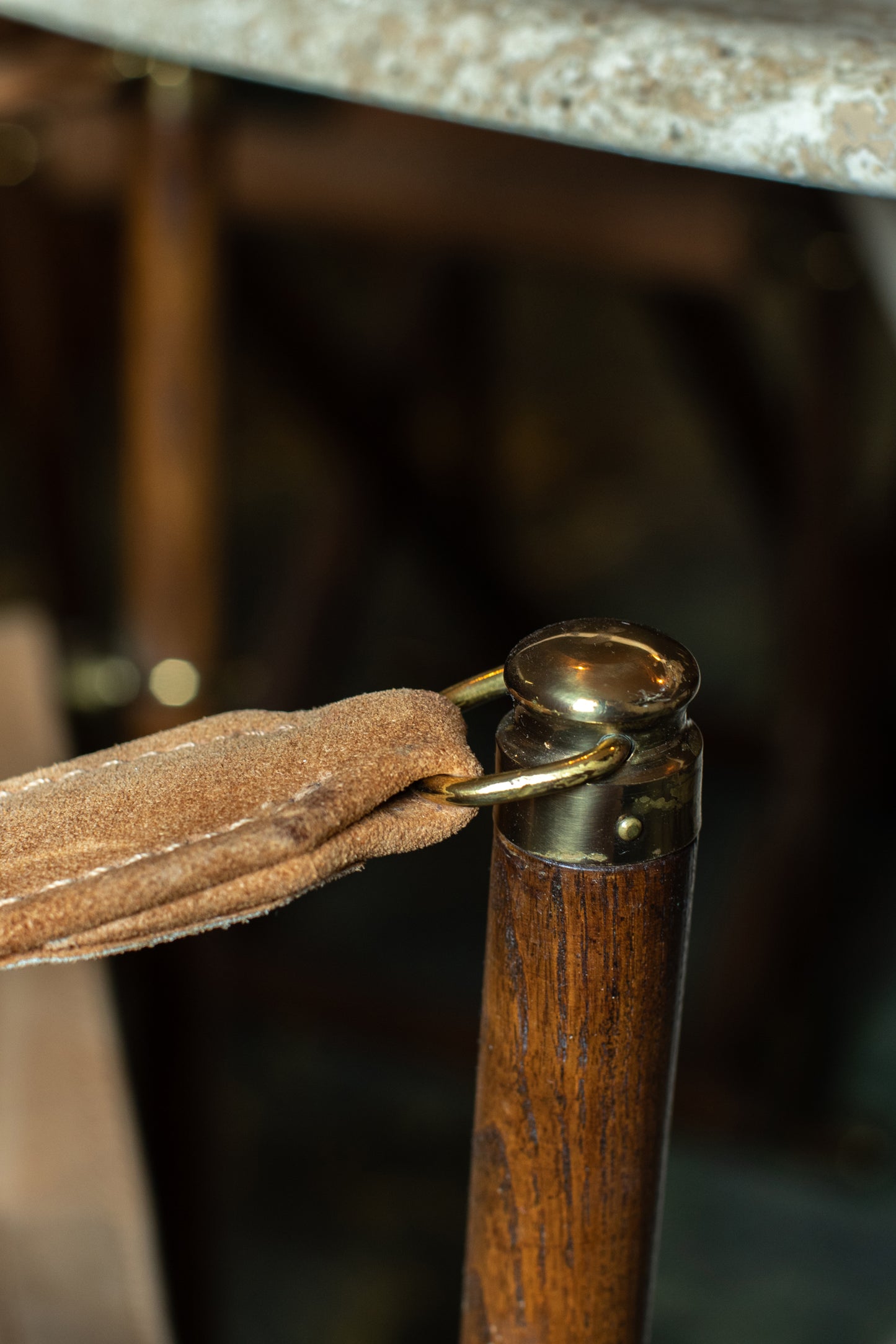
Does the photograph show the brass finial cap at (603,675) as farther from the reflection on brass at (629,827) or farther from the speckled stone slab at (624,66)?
the speckled stone slab at (624,66)

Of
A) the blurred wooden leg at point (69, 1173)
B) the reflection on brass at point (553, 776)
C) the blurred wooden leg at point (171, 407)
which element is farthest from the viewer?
the blurred wooden leg at point (171, 407)

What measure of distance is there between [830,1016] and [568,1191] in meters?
0.98

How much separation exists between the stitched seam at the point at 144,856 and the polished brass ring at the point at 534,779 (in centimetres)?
3

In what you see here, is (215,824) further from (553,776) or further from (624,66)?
(624,66)

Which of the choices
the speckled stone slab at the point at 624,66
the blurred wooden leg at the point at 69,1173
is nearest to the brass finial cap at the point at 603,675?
the speckled stone slab at the point at 624,66

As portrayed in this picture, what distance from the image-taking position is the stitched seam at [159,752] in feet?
0.92

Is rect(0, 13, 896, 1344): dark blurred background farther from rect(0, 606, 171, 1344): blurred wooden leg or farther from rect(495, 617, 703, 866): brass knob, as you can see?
rect(495, 617, 703, 866): brass knob

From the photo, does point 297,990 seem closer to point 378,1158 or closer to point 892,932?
point 378,1158

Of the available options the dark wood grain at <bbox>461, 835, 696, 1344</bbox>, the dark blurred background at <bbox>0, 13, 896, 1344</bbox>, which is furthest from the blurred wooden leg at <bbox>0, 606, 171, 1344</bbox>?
the dark wood grain at <bbox>461, 835, 696, 1344</bbox>

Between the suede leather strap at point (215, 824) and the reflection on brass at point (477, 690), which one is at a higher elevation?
the reflection on brass at point (477, 690)

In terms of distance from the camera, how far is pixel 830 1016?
1.21 meters

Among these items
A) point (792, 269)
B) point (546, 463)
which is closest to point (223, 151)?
point (792, 269)

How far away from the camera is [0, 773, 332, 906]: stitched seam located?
0.25 metres

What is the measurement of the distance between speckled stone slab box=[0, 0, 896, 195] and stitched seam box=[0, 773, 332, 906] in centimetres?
19
